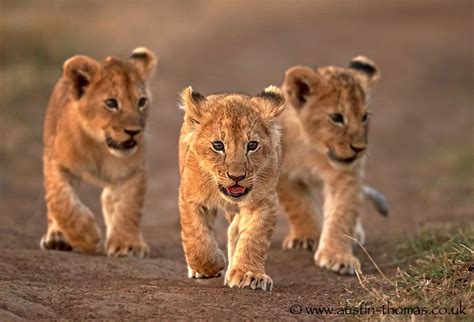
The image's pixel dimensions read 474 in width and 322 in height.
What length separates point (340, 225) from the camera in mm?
8672

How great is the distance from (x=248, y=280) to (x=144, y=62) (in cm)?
311

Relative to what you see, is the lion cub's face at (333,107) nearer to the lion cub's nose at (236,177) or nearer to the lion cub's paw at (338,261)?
the lion cub's paw at (338,261)

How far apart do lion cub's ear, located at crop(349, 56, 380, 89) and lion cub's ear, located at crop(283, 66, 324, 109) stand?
0.39 m

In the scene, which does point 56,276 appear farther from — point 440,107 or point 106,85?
point 440,107

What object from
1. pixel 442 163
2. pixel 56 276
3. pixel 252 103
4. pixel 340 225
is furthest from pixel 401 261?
pixel 442 163

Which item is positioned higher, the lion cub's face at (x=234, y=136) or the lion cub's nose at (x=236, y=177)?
the lion cub's face at (x=234, y=136)

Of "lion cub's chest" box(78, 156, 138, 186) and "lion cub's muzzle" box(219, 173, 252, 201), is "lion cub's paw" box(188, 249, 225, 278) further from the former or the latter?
"lion cub's chest" box(78, 156, 138, 186)

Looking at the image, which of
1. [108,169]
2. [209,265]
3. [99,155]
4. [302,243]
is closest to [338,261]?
[302,243]

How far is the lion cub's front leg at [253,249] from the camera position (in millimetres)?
6863

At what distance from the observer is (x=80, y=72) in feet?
29.7

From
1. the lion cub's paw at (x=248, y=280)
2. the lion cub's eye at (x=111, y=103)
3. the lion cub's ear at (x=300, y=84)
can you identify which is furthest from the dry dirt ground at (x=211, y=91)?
the lion cub's ear at (x=300, y=84)

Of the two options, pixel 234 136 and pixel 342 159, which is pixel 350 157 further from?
pixel 234 136

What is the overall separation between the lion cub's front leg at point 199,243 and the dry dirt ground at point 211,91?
0.57ft

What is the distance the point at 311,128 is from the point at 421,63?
41.6ft
